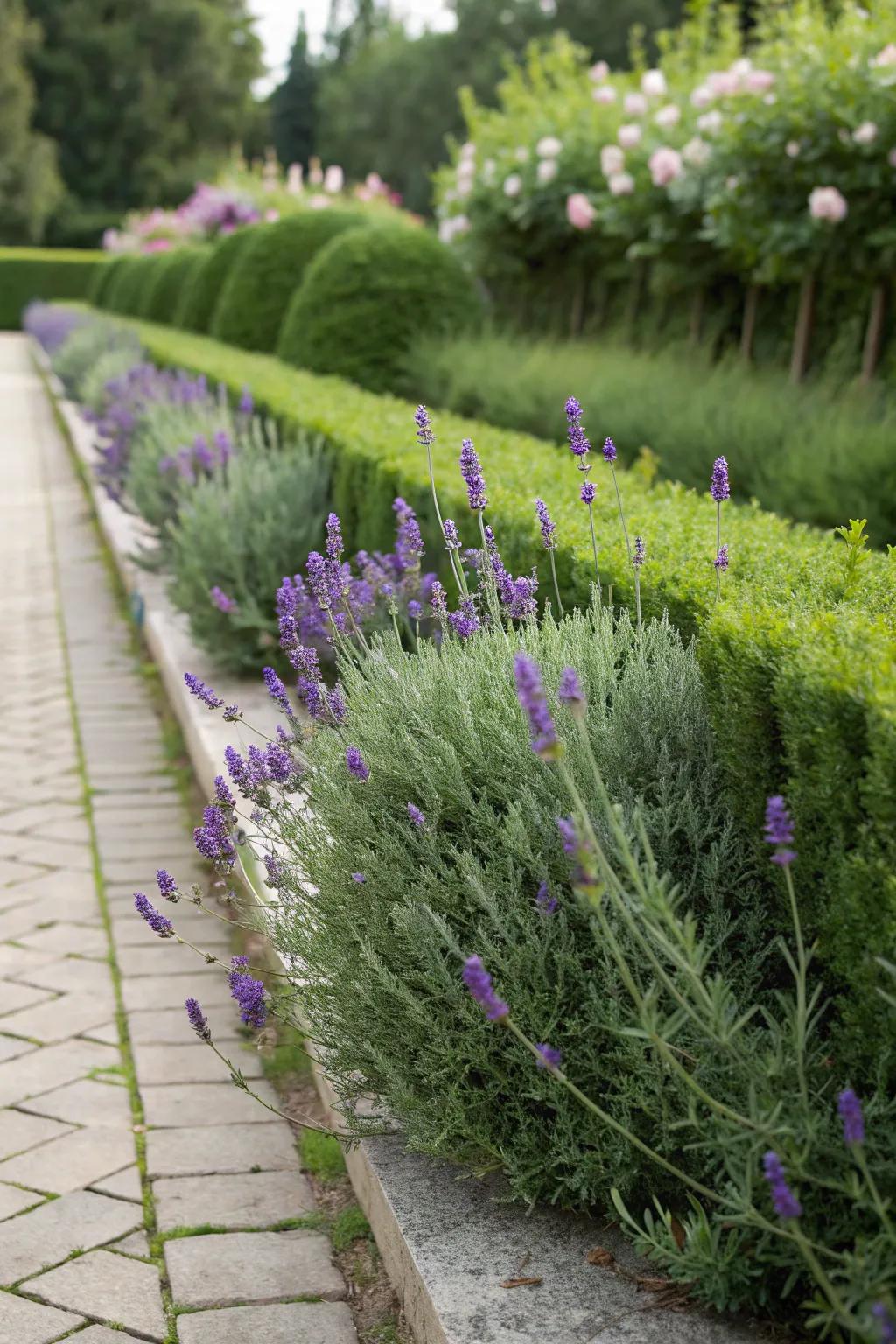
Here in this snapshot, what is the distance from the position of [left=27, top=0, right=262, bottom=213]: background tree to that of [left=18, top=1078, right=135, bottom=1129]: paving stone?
5112 centimetres

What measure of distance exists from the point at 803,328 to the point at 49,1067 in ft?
20.5

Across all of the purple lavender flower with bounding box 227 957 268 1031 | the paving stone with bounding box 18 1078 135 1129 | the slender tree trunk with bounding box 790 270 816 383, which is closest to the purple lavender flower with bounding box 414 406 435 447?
the purple lavender flower with bounding box 227 957 268 1031

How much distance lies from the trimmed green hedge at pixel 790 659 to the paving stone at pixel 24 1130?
164 cm

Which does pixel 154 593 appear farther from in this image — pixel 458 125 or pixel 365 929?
pixel 458 125

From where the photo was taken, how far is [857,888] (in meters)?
1.85

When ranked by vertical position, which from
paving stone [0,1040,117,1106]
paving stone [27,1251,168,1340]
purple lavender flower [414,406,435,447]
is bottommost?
paving stone [0,1040,117,1106]

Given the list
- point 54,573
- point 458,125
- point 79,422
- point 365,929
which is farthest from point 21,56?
point 365,929

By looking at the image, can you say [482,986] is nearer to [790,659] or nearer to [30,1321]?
[790,659]

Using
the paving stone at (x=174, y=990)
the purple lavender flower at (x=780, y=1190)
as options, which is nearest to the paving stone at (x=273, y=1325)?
the purple lavender flower at (x=780, y=1190)

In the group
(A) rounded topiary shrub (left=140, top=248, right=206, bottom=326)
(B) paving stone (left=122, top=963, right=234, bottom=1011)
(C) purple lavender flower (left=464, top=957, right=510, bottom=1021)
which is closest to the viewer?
Answer: (C) purple lavender flower (left=464, top=957, right=510, bottom=1021)

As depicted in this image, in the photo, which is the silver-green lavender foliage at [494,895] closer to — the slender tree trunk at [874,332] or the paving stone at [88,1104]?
the paving stone at [88,1104]

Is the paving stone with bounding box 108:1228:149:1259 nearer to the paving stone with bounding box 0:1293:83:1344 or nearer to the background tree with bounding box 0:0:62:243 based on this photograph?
the paving stone with bounding box 0:1293:83:1344

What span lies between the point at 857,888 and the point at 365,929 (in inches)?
35.8

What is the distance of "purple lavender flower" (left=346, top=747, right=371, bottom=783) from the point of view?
2.31 m
